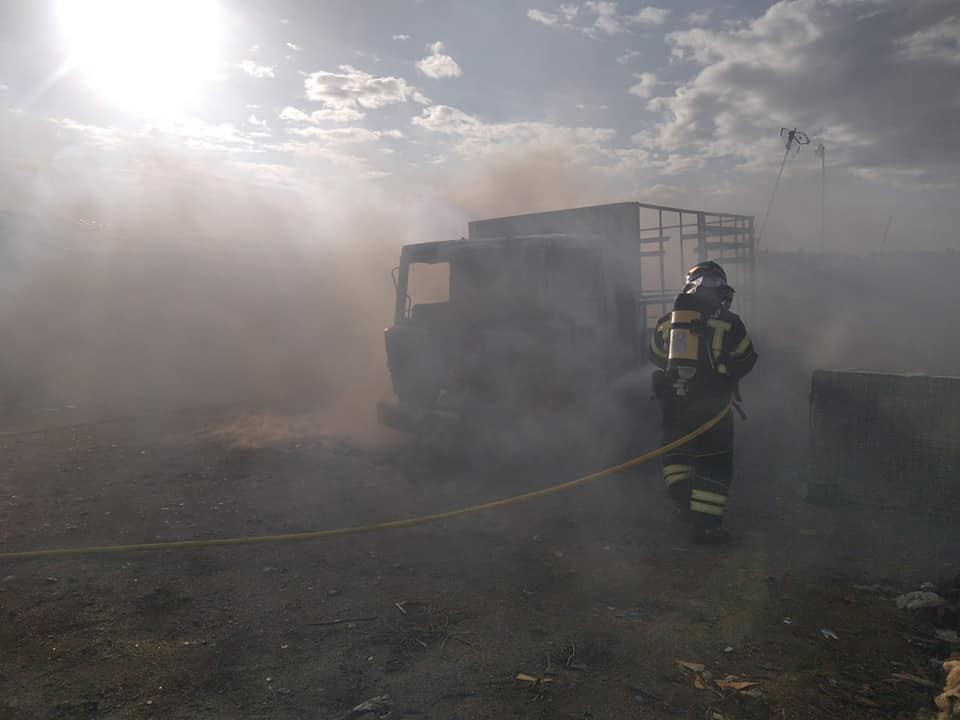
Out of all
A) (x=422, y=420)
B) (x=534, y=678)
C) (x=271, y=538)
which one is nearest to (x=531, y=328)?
(x=422, y=420)

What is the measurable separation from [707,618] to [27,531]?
16.7ft

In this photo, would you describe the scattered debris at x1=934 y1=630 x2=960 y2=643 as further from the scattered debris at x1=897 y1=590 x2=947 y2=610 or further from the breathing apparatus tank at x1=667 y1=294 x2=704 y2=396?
the breathing apparatus tank at x1=667 y1=294 x2=704 y2=396

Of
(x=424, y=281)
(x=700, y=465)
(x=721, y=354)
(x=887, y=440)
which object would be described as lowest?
(x=700, y=465)

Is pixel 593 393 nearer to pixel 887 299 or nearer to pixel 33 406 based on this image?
pixel 33 406

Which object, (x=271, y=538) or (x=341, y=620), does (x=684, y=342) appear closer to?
(x=341, y=620)

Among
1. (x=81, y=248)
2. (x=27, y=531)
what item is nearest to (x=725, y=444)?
(x=27, y=531)

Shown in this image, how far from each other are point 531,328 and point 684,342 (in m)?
1.64

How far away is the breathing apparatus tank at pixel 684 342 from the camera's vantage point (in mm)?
4648

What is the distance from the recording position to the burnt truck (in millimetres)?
5832

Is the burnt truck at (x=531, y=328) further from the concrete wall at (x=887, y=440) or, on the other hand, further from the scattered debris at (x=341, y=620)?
the scattered debris at (x=341, y=620)

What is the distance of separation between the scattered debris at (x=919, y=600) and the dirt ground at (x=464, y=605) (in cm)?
13

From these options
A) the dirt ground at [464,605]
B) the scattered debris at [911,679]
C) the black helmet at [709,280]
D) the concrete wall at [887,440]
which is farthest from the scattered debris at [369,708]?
the concrete wall at [887,440]

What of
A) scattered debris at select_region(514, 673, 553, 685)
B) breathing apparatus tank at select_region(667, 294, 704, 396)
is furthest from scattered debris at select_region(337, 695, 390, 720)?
breathing apparatus tank at select_region(667, 294, 704, 396)

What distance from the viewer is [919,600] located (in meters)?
3.33
